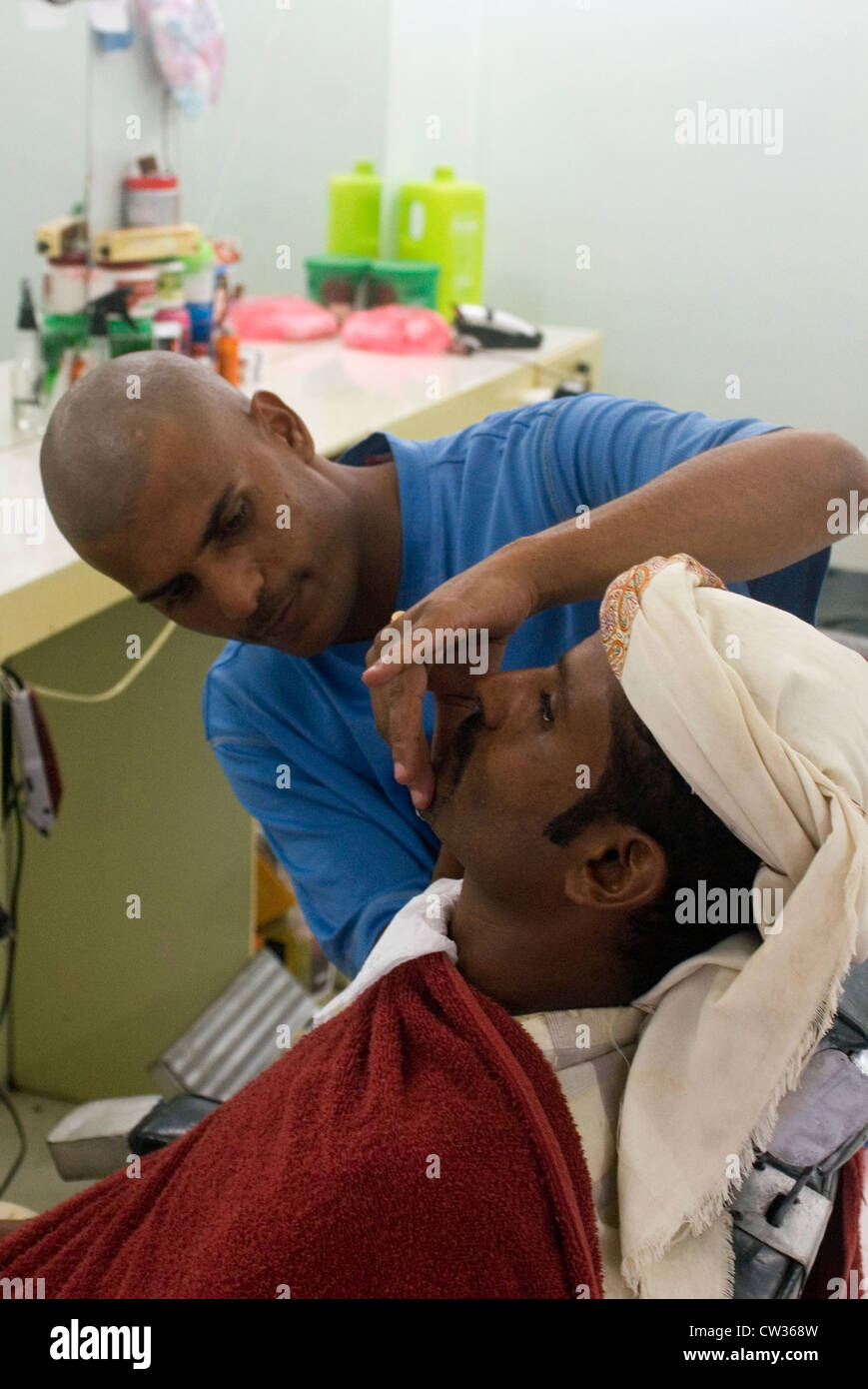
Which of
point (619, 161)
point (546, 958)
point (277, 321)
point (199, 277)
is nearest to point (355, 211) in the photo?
point (277, 321)

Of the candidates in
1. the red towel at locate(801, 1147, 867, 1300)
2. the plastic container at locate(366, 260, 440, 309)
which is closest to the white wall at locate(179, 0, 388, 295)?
the plastic container at locate(366, 260, 440, 309)

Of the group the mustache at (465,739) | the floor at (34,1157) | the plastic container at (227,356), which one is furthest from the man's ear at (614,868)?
the plastic container at (227,356)

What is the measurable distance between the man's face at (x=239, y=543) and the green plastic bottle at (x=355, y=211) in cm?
237

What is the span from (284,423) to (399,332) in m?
1.88

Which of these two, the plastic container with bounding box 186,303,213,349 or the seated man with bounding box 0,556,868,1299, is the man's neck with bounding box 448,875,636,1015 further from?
the plastic container with bounding box 186,303,213,349

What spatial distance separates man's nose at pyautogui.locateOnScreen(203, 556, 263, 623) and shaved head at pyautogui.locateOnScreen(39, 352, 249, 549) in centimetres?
10

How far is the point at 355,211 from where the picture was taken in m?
3.48

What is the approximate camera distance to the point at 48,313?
2205 millimetres

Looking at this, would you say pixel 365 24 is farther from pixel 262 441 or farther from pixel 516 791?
pixel 516 791

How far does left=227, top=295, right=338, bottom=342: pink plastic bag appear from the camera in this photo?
318 centimetres

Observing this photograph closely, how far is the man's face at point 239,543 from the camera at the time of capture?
120cm

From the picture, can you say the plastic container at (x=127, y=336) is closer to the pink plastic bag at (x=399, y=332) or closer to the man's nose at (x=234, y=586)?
the pink plastic bag at (x=399, y=332)

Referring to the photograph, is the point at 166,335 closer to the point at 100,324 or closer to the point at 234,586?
the point at 100,324
